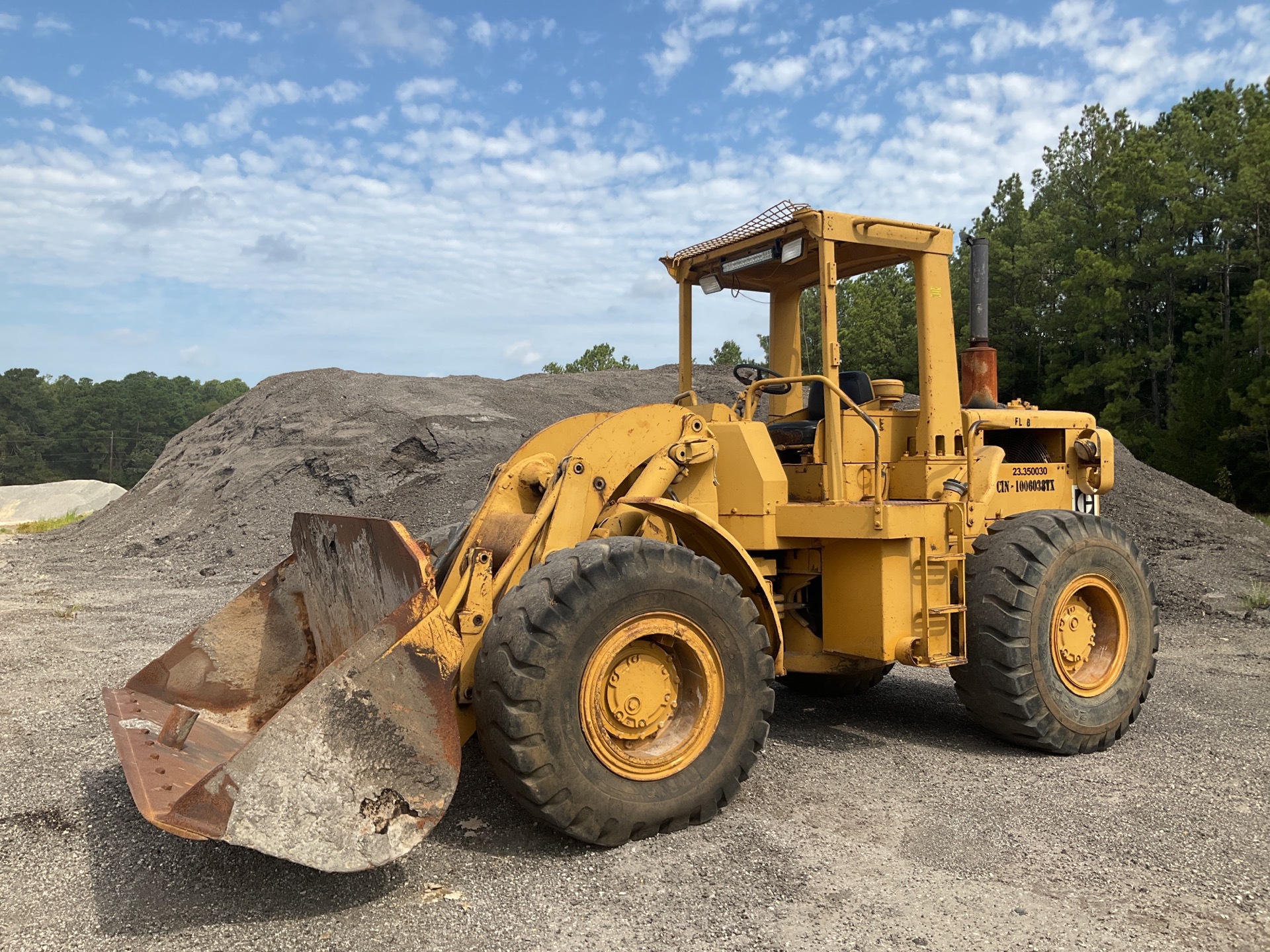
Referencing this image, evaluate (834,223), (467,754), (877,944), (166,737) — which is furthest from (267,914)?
(834,223)

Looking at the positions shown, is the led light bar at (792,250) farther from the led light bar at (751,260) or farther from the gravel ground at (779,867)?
the gravel ground at (779,867)

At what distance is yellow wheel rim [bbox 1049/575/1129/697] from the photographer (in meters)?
5.57

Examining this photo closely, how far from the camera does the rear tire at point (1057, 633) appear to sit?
5.33 meters

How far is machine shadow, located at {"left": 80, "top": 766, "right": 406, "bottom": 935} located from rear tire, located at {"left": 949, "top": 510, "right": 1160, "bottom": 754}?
3.38 m

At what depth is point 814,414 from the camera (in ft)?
19.6

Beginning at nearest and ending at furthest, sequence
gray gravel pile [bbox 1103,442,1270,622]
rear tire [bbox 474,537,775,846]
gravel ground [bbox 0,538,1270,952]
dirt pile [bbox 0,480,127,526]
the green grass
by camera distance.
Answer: gravel ground [bbox 0,538,1270,952]
rear tire [bbox 474,537,775,846]
the green grass
gray gravel pile [bbox 1103,442,1270,622]
dirt pile [bbox 0,480,127,526]

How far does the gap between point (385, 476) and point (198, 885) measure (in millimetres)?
15461

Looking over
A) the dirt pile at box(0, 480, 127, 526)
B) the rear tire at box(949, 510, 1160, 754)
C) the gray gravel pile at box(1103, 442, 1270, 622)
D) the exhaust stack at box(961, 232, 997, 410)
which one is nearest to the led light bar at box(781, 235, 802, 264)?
the exhaust stack at box(961, 232, 997, 410)

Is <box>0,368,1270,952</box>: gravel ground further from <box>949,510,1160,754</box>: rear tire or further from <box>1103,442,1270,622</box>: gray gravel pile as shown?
<box>1103,442,1270,622</box>: gray gravel pile

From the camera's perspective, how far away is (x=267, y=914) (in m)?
3.42

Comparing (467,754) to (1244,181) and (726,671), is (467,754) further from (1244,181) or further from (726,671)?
(1244,181)

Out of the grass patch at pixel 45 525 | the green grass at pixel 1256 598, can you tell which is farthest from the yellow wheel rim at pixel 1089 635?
the grass patch at pixel 45 525

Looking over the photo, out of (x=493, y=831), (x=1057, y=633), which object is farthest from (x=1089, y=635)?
(x=493, y=831)

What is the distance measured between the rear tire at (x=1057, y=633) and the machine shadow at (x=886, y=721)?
255 mm
